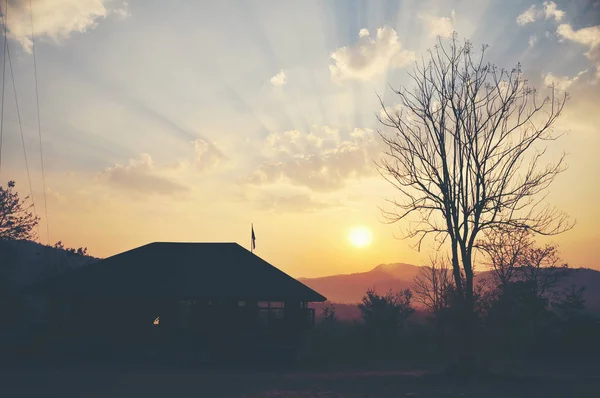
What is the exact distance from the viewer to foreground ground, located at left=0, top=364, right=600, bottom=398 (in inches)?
794

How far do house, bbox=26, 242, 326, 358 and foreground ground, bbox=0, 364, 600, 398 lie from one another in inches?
104

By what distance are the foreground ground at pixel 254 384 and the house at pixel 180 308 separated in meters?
2.64

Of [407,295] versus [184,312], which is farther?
[407,295]

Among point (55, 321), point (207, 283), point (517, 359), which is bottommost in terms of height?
point (517, 359)

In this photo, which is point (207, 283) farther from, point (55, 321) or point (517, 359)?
point (517, 359)

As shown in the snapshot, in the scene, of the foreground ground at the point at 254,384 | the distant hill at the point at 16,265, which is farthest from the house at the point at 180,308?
the distant hill at the point at 16,265

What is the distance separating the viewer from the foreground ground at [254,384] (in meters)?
20.2

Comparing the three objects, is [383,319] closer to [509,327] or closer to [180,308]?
[509,327]

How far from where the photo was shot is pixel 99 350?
3009cm

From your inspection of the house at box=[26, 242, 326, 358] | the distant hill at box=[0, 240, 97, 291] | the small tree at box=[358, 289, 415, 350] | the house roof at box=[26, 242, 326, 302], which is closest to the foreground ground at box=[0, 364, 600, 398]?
the house at box=[26, 242, 326, 358]

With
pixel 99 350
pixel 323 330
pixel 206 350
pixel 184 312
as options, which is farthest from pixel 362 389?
pixel 323 330

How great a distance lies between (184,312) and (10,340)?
34.5 ft

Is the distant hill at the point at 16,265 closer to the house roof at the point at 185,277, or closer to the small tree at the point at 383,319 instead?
the house roof at the point at 185,277

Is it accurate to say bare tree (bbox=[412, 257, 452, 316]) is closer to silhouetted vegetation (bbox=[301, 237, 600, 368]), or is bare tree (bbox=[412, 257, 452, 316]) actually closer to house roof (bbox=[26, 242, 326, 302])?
silhouetted vegetation (bbox=[301, 237, 600, 368])
